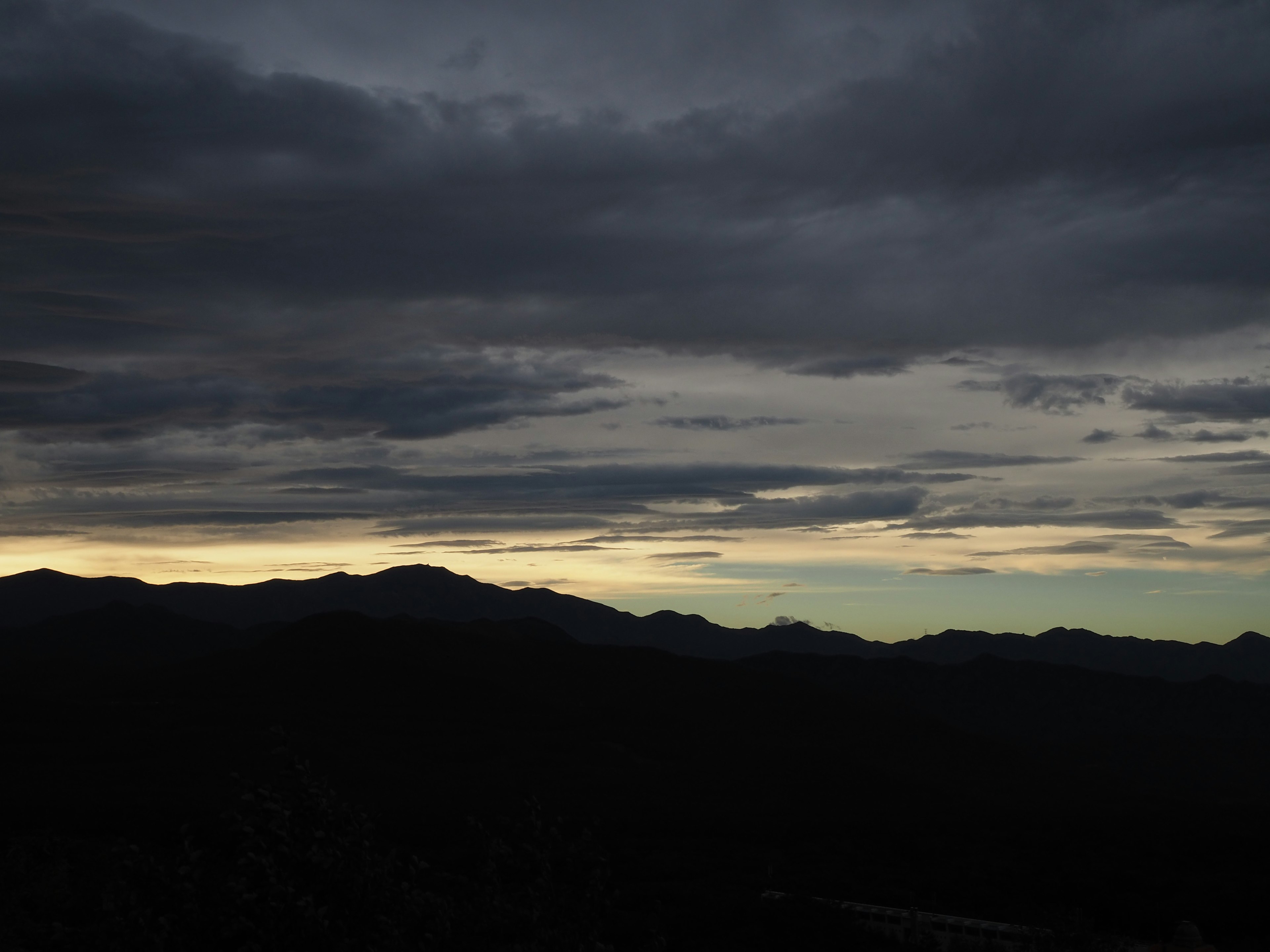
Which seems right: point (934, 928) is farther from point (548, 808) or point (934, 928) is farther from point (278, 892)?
point (278, 892)

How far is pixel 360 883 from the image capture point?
535 inches

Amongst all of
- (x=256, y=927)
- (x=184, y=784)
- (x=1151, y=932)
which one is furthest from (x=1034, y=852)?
(x=256, y=927)

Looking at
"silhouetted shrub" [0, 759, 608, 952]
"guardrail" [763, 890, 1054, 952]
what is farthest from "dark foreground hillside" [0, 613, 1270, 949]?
"guardrail" [763, 890, 1054, 952]

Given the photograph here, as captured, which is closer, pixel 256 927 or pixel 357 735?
pixel 256 927

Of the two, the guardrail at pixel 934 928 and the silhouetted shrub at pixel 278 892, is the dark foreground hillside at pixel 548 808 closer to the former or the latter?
the silhouetted shrub at pixel 278 892

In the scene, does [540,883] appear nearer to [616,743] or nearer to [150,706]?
[616,743]

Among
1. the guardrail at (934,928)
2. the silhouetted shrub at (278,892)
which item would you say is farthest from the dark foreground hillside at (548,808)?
the guardrail at (934,928)

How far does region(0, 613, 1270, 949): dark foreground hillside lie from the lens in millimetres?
13656

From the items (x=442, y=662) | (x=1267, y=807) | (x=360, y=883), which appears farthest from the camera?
(x=442, y=662)

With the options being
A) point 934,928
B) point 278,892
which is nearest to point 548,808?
point 934,928

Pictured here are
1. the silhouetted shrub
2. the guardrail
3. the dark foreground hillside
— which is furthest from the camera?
the guardrail

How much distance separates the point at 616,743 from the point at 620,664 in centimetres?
4610

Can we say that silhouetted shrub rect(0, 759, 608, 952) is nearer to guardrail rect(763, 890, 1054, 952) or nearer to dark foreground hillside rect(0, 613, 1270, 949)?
dark foreground hillside rect(0, 613, 1270, 949)

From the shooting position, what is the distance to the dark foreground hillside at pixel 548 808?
1366cm
